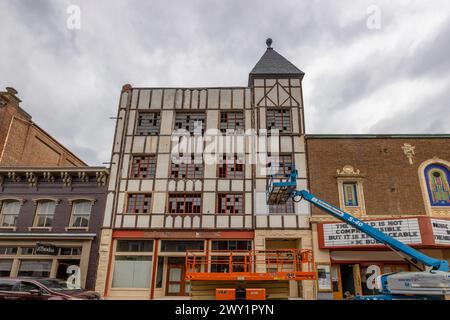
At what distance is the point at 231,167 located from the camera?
75.2ft

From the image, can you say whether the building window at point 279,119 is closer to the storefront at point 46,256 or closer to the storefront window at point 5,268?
the storefront at point 46,256

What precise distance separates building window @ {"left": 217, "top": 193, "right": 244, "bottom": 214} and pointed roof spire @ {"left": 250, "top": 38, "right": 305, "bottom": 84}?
974cm

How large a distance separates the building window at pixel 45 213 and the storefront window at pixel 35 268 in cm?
251

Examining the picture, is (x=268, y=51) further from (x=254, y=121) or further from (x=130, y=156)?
(x=130, y=156)

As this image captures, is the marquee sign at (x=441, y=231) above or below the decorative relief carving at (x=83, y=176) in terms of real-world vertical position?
below

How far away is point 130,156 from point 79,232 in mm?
6343

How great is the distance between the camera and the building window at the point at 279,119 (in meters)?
23.8

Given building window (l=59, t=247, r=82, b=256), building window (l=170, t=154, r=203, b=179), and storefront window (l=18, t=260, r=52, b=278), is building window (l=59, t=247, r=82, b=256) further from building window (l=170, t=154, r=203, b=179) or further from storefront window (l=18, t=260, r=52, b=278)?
building window (l=170, t=154, r=203, b=179)

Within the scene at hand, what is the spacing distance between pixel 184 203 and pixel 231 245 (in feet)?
14.4

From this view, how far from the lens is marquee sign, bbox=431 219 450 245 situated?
1795cm

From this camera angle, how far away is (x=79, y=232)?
21.4 m

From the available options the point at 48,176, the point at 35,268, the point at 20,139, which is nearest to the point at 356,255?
the point at 35,268

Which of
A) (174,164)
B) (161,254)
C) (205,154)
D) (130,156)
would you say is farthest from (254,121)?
(161,254)

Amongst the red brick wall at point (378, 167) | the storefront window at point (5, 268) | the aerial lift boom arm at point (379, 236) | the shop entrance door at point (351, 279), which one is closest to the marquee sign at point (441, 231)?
the red brick wall at point (378, 167)
